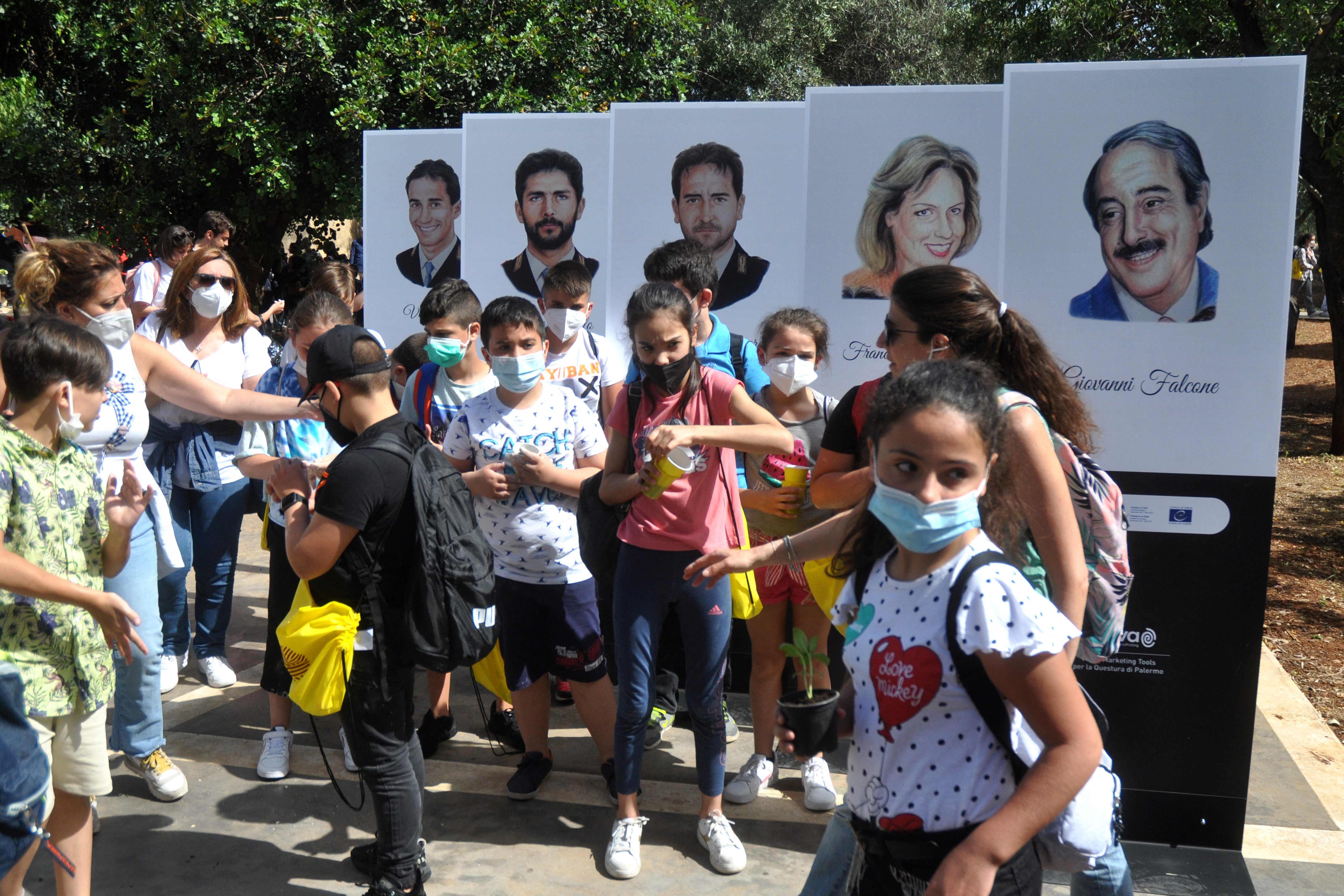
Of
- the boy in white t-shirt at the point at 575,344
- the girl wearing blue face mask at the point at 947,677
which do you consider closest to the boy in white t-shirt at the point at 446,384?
the boy in white t-shirt at the point at 575,344

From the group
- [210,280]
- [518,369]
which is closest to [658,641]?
[518,369]

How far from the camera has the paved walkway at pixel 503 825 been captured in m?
3.41

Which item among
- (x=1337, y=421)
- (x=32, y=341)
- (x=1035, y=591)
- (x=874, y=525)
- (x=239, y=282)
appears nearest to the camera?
(x=1035, y=591)

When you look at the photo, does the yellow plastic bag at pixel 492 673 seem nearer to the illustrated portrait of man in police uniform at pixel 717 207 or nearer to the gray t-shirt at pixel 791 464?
the gray t-shirt at pixel 791 464

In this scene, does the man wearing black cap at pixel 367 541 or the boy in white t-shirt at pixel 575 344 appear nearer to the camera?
the man wearing black cap at pixel 367 541

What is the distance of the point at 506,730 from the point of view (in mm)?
4426

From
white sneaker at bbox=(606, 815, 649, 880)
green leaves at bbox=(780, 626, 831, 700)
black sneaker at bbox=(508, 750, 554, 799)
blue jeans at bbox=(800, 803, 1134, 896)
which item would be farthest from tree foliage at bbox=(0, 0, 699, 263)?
blue jeans at bbox=(800, 803, 1134, 896)

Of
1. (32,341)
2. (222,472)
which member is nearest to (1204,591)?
(32,341)

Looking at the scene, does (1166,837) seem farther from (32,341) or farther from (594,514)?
(32,341)

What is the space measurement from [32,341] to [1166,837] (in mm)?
3843

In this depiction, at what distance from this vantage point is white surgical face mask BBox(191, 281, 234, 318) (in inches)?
188

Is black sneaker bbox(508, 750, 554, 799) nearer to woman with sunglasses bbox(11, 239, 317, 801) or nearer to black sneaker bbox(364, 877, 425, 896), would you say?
black sneaker bbox(364, 877, 425, 896)

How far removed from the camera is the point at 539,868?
11.5 feet

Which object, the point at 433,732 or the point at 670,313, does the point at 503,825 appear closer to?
the point at 433,732
